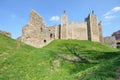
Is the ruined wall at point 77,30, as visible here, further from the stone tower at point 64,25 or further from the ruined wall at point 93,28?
the ruined wall at point 93,28

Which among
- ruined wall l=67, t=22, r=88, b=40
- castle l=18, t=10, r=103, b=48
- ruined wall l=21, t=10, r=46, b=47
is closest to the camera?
ruined wall l=21, t=10, r=46, b=47

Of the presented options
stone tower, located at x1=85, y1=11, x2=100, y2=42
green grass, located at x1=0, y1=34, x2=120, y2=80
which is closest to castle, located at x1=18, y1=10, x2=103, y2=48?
stone tower, located at x1=85, y1=11, x2=100, y2=42

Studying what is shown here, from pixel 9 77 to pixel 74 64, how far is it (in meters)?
7.52

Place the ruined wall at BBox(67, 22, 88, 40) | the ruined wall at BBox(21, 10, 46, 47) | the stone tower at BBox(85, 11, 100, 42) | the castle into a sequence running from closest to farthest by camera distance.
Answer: the ruined wall at BBox(21, 10, 46, 47) → the castle → the ruined wall at BBox(67, 22, 88, 40) → the stone tower at BBox(85, 11, 100, 42)

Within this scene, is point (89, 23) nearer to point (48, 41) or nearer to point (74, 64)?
point (48, 41)

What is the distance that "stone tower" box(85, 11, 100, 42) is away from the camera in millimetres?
50938

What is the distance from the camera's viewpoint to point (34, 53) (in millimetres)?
25484

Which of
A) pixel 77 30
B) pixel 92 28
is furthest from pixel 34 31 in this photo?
pixel 92 28

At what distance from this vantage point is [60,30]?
4947cm

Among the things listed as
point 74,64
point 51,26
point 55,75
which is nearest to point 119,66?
point 55,75

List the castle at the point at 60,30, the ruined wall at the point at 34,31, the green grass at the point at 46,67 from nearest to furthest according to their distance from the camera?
the green grass at the point at 46,67 → the ruined wall at the point at 34,31 → the castle at the point at 60,30

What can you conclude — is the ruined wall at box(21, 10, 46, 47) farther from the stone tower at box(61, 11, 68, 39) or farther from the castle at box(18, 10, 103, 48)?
the stone tower at box(61, 11, 68, 39)

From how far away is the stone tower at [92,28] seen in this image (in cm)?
5094

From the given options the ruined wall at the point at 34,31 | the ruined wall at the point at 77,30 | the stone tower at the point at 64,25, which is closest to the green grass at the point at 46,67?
the ruined wall at the point at 34,31
